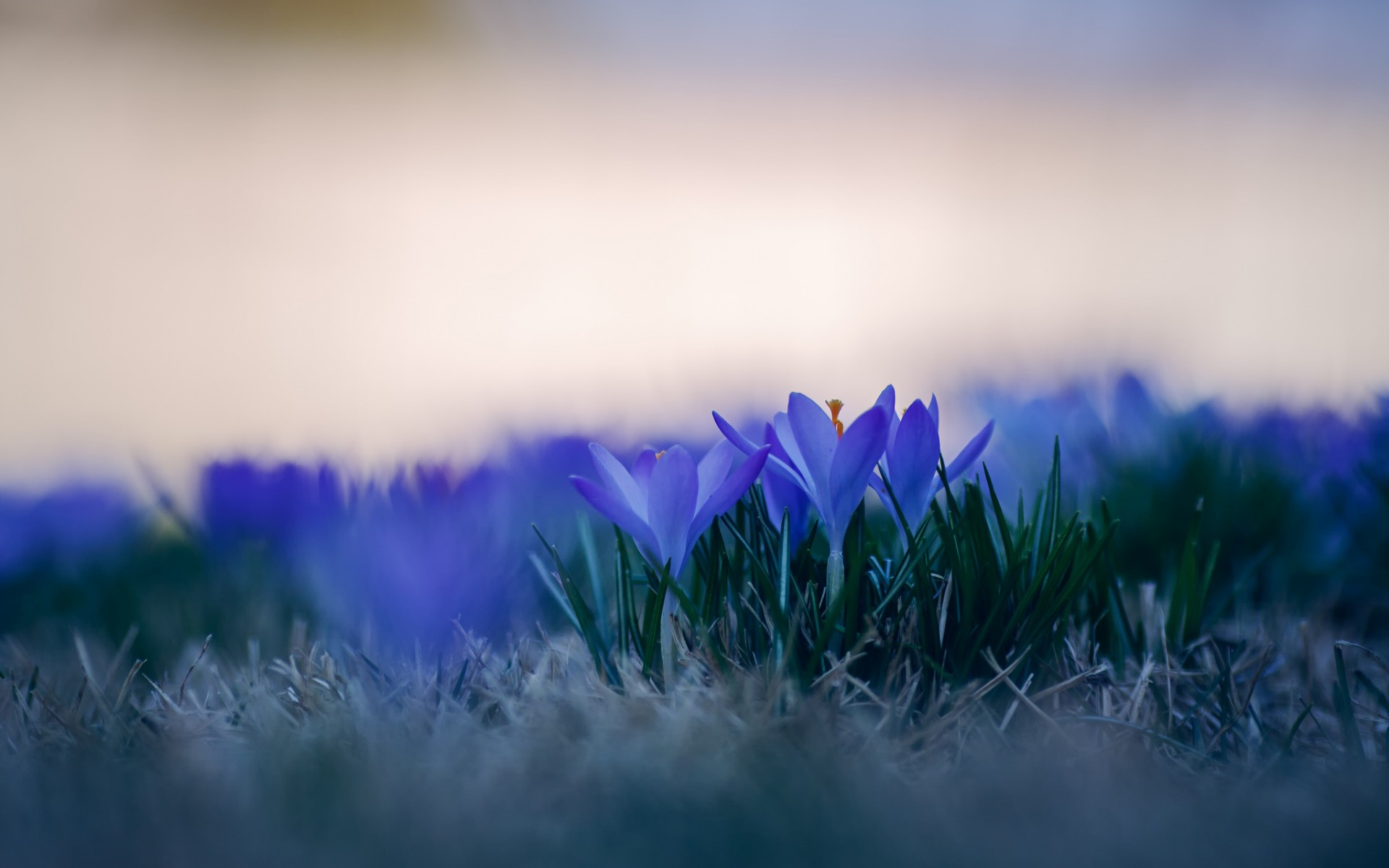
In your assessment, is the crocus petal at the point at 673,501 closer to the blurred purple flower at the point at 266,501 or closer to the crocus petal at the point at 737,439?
the crocus petal at the point at 737,439

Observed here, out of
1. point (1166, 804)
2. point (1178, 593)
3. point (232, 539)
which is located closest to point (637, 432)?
point (232, 539)

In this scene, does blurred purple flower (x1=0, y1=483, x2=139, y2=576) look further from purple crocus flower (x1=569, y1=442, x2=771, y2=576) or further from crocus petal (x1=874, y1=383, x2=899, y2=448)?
crocus petal (x1=874, y1=383, x2=899, y2=448)

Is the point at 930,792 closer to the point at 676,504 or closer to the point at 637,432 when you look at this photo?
the point at 676,504

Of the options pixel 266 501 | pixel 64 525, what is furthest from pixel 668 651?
pixel 64 525

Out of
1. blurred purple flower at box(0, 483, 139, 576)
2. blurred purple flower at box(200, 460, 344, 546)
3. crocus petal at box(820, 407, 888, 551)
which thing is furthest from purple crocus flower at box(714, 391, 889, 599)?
blurred purple flower at box(0, 483, 139, 576)

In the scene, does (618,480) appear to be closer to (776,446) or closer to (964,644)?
(776,446)

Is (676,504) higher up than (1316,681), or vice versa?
(676,504)
